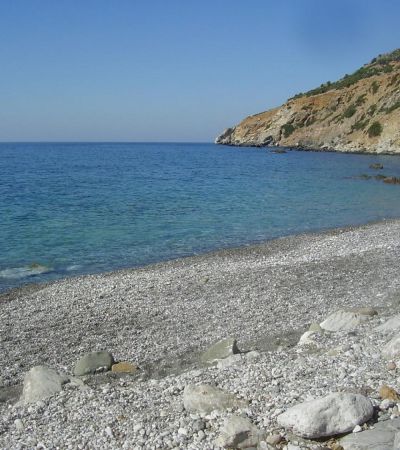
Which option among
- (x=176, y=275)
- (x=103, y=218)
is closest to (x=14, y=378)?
(x=176, y=275)

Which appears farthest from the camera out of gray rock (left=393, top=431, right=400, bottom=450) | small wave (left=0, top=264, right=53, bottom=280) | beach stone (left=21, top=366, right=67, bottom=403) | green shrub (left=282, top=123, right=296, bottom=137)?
green shrub (left=282, top=123, right=296, bottom=137)

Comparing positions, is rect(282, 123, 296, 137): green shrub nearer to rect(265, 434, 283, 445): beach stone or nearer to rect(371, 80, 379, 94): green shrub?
rect(371, 80, 379, 94): green shrub

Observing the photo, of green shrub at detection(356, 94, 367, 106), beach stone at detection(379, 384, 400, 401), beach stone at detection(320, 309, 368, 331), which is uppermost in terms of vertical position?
green shrub at detection(356, 94, 367, 106)

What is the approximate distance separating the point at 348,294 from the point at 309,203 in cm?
2338

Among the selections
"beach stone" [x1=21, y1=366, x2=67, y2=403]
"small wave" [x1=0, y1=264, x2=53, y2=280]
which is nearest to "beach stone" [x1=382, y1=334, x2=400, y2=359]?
"beach stone" [x1=21, y1=366, x2=67, y2=403]

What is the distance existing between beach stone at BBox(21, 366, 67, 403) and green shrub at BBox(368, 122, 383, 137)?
89.0 m

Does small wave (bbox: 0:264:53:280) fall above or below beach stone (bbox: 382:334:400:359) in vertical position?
below

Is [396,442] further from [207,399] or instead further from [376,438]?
[207,399]

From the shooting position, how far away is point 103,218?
31500mm

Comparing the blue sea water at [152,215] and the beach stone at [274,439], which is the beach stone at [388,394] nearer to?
the beach stone at [274,439]

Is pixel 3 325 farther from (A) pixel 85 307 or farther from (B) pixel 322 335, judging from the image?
(B) pixel 322 335

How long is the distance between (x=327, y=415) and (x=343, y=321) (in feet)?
17.4

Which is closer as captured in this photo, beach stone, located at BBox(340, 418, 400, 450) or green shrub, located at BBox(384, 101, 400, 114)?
beach stone, located at BBox(340, 418, 400, 450)

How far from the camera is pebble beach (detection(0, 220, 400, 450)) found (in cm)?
708
